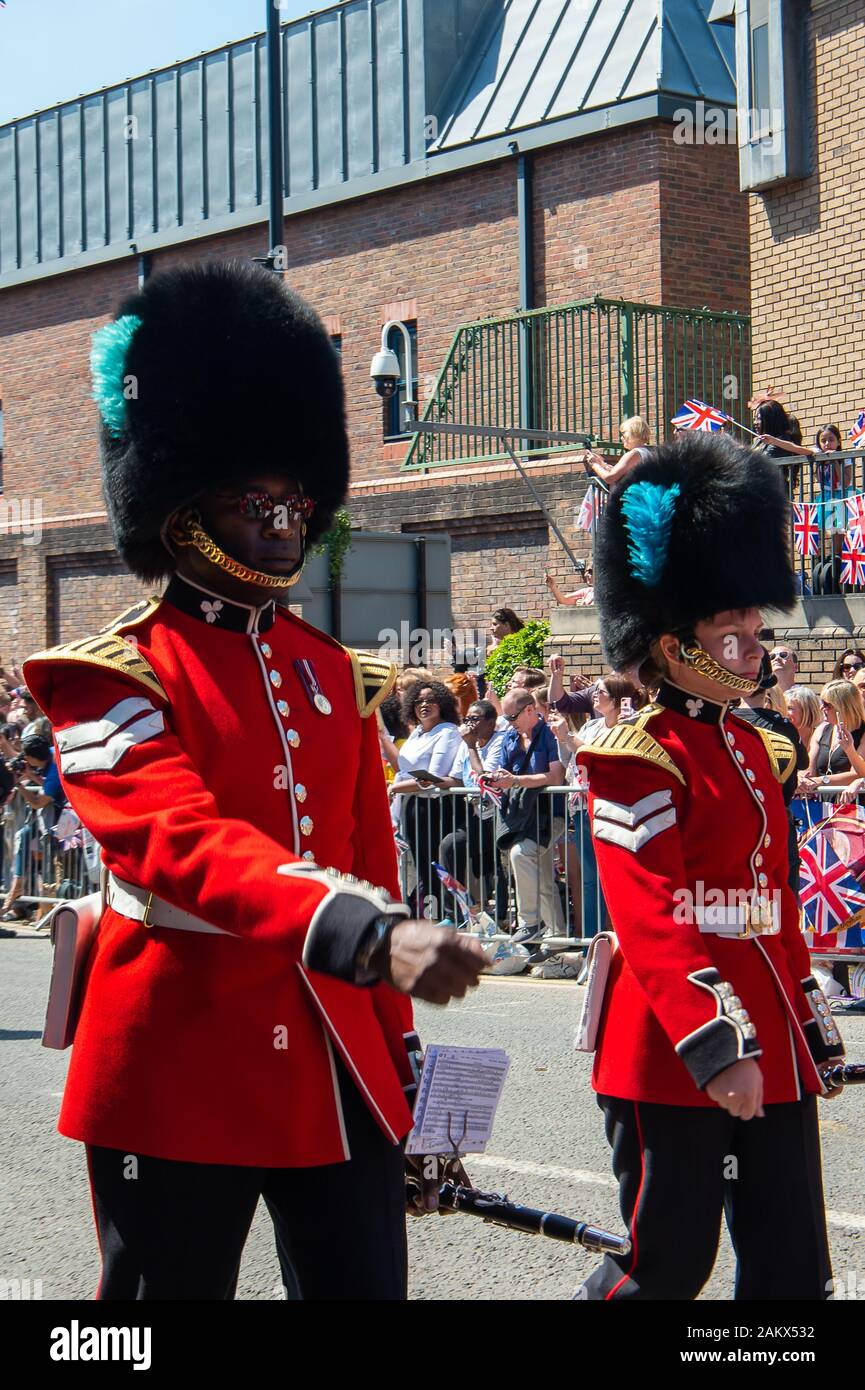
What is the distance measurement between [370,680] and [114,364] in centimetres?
77

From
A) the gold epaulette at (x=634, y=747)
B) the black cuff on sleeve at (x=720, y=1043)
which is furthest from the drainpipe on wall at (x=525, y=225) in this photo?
the black cuff on sleeve at (x=720, y=1043)

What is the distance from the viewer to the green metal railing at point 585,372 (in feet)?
62.0

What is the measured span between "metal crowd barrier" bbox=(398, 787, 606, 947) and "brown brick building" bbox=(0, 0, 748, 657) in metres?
6.39

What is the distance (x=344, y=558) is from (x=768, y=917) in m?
9.05

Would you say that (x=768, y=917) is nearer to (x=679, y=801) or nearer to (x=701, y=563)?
(x=679, y=801)

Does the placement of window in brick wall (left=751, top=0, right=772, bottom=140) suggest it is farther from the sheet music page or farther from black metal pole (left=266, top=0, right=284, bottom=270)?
the sheet music page

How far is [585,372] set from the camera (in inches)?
763

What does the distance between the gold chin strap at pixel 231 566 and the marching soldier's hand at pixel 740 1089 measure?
1272mm

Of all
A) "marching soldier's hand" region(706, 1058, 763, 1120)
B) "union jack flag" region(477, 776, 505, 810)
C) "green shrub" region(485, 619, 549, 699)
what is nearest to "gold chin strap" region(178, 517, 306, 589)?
"marching soldier's hand" region(706, 1058, 763, 1120)

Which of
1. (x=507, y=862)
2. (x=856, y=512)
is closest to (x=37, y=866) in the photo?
(x=507, y=862)

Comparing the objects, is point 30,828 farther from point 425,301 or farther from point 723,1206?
point 723,1206

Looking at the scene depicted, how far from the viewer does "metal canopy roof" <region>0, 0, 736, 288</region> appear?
67.6 feet

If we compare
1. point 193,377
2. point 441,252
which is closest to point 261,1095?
point 193,377

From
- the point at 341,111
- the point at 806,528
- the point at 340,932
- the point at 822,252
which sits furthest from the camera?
the point at 341,111
